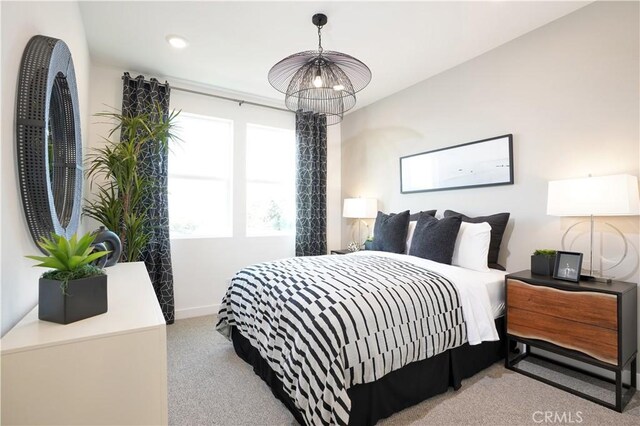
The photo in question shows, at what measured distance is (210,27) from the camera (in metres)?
2.58

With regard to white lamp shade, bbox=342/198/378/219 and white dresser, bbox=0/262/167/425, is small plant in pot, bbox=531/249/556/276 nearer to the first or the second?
white lamp shade, bbox=342/198/378/219

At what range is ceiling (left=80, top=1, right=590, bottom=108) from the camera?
2.34m

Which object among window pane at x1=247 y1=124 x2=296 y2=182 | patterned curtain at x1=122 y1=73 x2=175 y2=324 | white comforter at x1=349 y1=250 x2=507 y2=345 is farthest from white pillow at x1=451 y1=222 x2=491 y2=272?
patterned curtain at x1=122 y1=73 x2=175 y2=324

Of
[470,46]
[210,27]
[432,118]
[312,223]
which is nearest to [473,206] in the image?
[432,118]

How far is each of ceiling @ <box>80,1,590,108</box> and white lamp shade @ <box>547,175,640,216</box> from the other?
142cm

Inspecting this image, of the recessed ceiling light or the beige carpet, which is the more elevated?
the recessed ceiling light

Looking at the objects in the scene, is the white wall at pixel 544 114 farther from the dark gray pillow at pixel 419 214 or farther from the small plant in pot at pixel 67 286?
the small plant in pot at pixel 67 286

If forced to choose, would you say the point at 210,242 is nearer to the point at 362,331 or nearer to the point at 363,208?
the point at 363,208

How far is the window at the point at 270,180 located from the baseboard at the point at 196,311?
103cm

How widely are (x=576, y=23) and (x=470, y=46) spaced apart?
2.54 feet

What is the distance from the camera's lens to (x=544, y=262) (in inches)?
90.0

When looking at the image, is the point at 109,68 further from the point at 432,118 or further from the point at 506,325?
the point at 506,325

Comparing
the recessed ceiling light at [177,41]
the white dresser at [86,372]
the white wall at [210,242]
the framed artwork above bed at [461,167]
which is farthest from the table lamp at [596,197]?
the recessed ceiling light at [177,41]

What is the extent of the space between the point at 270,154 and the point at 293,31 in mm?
1912
